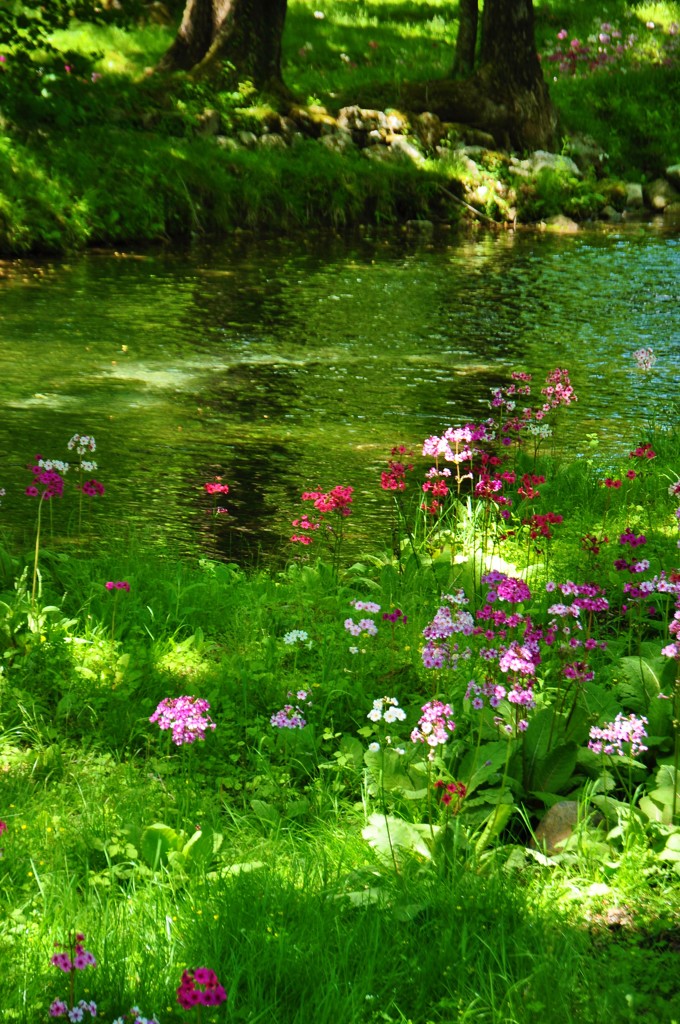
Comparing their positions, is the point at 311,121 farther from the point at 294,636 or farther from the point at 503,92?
the point at 294,636

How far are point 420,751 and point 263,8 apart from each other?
13.5 m

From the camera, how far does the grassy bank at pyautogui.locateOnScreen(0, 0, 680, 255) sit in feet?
38.1

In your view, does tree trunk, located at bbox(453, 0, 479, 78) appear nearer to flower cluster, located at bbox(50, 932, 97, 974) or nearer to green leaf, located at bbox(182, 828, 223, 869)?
green leaf, located at bbox(182, 828, 223, 869)

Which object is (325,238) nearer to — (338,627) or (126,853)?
(338,627)

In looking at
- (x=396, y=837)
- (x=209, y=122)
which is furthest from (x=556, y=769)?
(x=209, y=122)

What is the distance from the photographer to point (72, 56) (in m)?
11.8

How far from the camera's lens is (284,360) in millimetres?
8461

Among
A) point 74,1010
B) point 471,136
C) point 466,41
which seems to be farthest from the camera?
point 466,41

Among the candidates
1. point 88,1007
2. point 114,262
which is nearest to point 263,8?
point 114,262

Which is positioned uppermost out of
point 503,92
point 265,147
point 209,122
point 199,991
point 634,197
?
point 503,92

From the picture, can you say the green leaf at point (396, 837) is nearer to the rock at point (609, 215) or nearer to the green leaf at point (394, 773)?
the green leaf at point (394, 773)

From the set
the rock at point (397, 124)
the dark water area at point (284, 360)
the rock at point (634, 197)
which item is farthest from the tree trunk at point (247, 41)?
the rock at point (634, 197)

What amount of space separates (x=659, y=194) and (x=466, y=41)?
356cm

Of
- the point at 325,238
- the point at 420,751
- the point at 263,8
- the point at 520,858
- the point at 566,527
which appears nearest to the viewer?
the point at 520,858
